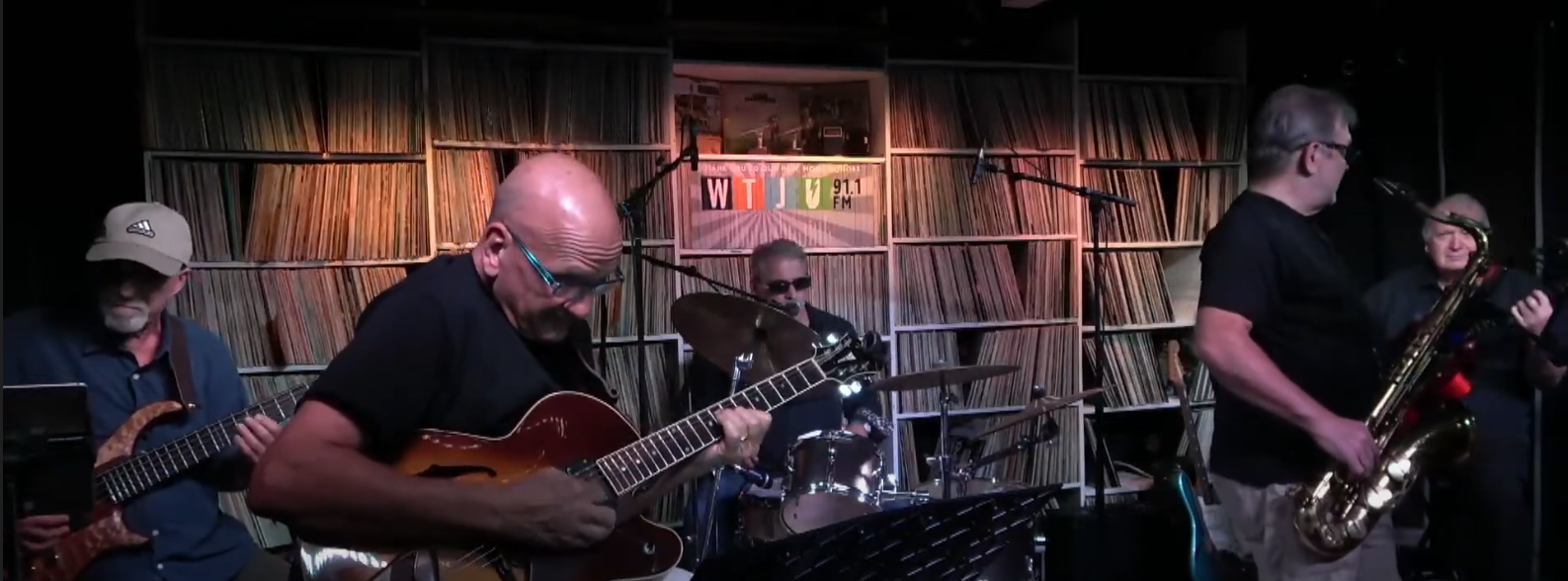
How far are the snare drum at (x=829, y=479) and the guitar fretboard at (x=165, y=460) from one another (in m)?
1.58

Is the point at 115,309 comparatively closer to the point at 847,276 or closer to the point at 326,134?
the point at 326,134

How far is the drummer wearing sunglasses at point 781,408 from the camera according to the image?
4043mm

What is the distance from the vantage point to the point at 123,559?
279 centimetres

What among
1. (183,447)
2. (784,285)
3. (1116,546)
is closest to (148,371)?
(183,447)

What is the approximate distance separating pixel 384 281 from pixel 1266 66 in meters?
3.84

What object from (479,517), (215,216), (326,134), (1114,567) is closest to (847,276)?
(1114,567)

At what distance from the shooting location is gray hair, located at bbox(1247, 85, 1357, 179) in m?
2.64

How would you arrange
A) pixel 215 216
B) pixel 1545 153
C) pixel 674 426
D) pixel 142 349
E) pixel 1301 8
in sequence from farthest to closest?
pixel 1301 8
pixel 1545 153
pixel 215 216
pixel 142 349
pixel 674 426

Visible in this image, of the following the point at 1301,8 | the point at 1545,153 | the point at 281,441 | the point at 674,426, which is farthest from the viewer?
the point at 1301,8

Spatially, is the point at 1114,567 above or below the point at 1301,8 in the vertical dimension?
below

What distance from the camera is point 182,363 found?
2.96m

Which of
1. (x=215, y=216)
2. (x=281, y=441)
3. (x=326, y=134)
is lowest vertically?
(x=281, y=441)

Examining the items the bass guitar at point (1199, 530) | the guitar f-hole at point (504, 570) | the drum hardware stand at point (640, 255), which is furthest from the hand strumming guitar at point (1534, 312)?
the guitar f-hole at point (504, 570)

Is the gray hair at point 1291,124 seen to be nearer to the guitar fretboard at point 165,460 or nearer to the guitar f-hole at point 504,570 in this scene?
the guitar f-hole at point 504,570
